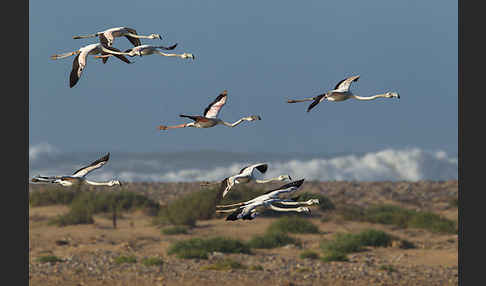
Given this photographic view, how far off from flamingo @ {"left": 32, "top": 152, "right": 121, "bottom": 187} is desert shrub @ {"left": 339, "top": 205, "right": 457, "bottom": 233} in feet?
86.7

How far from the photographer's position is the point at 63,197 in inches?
1575

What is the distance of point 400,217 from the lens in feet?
114

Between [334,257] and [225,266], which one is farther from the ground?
[225,266]

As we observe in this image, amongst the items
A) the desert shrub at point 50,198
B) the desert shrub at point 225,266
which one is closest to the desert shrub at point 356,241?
the desert shrub at point 225,266

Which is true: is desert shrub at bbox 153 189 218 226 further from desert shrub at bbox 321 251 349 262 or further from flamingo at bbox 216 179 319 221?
flamingo at bbox 216 179 319 221

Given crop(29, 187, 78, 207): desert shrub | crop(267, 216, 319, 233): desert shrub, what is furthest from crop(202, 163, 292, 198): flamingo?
crop(29, 187, 78, 207): desert shrub

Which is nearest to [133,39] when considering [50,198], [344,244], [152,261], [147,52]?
[147,52]

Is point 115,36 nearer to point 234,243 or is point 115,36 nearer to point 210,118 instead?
point 210,118

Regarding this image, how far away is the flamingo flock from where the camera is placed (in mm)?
7316

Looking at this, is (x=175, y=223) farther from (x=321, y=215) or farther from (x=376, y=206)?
(x=376, y=206)

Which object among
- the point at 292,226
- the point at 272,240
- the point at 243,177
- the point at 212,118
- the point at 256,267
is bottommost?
the point at 256,267

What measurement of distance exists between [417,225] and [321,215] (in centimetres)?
476

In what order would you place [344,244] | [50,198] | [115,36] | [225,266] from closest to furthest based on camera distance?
1. [115,36]
2. [225,266]
3. [344,244]
4. [50,198]

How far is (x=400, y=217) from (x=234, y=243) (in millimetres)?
10491
